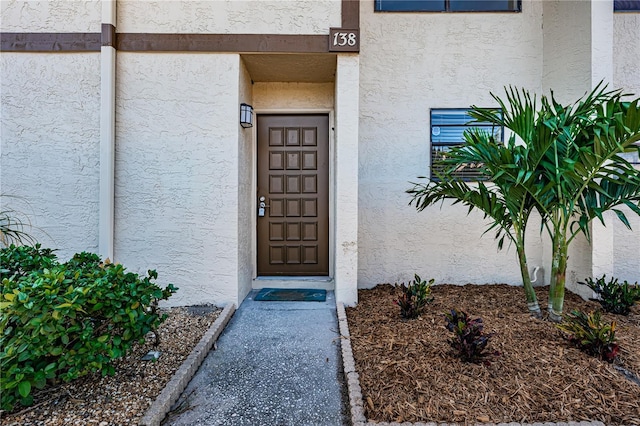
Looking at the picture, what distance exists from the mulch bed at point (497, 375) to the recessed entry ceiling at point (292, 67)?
10.4 ft

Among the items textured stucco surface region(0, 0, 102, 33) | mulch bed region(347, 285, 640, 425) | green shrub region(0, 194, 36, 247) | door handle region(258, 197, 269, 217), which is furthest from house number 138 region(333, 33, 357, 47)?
green shrub region(0, 194, 36, 247)

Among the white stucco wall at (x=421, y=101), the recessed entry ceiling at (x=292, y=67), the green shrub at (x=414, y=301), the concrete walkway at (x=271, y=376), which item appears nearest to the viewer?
the concrete walkway at (x=271, y=376)

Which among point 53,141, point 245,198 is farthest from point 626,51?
point 53,141

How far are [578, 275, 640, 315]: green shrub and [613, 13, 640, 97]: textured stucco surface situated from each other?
9.17 feet

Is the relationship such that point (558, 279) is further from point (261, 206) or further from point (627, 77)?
point (261, 206)

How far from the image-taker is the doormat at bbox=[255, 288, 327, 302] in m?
4.38

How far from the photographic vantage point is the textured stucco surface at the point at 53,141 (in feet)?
12.8

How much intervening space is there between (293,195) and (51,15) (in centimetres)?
361

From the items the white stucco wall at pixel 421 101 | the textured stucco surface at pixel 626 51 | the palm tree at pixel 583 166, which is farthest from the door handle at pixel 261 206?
the textured stucco surface at pixel 626 51

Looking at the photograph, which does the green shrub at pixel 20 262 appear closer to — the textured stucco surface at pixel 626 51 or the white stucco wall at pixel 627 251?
the white stucco wall at pixel 627 251

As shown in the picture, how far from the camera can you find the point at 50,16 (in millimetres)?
3902

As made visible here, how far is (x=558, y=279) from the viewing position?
3.28 m

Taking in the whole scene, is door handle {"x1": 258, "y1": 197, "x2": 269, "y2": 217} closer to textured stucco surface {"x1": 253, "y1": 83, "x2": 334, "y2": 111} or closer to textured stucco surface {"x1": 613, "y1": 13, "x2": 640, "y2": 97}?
textured stucco surface {"x1": 253, "y1": 83, "x2": 334, "y2": 111}

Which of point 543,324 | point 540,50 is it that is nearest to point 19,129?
point 543,324
